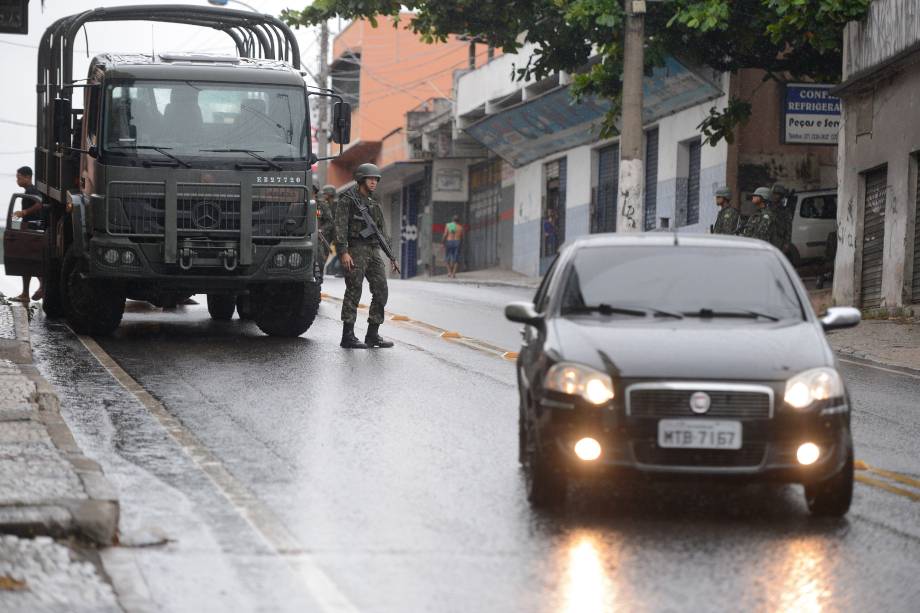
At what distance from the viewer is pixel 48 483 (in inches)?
305

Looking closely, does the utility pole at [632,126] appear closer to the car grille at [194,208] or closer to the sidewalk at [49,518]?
the car grille at [194,208]

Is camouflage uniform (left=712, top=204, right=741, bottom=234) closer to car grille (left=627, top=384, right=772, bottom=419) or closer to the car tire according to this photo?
the car tire

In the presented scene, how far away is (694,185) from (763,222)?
12.3 m

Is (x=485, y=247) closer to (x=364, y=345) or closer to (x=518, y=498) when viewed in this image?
(x=364, y=345)

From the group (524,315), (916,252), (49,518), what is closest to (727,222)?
(916,252)

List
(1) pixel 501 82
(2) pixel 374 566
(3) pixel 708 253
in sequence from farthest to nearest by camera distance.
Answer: (1) pixel 501 82 → (3) pixel 708 253 → (2) pixel 374 566

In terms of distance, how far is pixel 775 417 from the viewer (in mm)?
7762

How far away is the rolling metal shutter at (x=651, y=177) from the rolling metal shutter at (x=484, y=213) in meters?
13.0

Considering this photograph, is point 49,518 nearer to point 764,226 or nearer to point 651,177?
point 764,226

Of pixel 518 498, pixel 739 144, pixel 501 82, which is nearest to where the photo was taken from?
pixel 518 498

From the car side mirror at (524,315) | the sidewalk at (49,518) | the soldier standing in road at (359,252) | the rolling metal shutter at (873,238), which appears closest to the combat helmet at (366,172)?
the soldier standing in road at (359,252)

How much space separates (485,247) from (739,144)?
20.0 metres

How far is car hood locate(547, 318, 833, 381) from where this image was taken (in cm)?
784

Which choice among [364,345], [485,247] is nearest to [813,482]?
[364,345]
